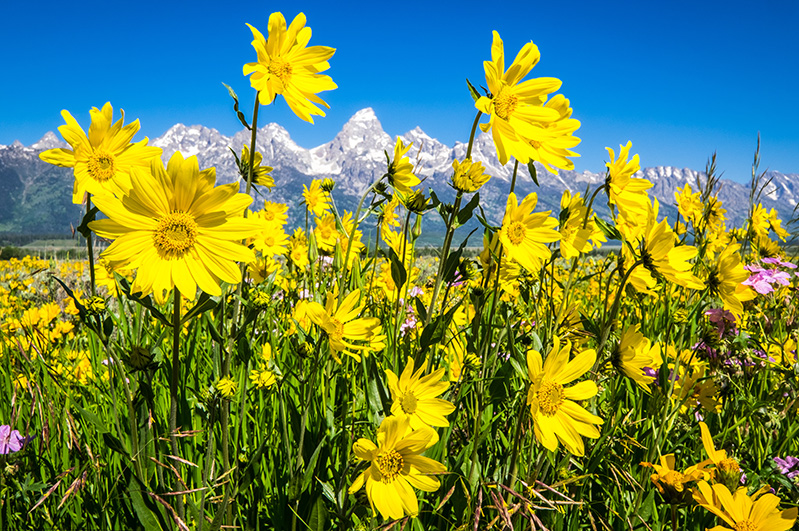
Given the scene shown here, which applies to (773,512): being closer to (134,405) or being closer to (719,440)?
(719,440)

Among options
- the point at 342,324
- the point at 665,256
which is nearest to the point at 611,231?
the point at 665,256

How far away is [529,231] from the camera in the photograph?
4.39ft

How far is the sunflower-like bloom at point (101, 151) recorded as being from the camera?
3.25 feet

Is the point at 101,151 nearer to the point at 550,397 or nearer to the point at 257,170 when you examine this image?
the point at 257,170

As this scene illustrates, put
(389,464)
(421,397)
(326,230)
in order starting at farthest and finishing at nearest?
(326,230), (421,397), (389,464)

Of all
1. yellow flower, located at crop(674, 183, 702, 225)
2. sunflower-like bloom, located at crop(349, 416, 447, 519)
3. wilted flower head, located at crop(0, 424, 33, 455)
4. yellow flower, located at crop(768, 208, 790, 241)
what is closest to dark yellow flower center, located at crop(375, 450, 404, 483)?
sunflower-like bloom, located at crop(349, 416, 447, 519)

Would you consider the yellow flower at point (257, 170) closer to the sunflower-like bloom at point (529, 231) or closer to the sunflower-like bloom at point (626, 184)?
the sunflower-like bloom at point (529, 231)

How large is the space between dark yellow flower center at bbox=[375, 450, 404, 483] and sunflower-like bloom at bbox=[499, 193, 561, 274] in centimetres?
62

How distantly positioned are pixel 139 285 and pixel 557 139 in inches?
39.6

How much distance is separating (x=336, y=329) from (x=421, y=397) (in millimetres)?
300

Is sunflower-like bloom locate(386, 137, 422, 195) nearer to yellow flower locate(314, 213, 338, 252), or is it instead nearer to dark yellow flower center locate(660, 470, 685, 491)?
dark yellow flower center locate(660, 470, 685, 491)

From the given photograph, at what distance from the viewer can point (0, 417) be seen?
169 centimetres

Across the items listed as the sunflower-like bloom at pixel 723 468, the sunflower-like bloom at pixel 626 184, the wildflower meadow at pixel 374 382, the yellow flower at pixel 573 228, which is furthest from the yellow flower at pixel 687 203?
the sunflower-like bloom at pixel 723 468

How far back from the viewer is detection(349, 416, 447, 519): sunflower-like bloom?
36.0 inches
